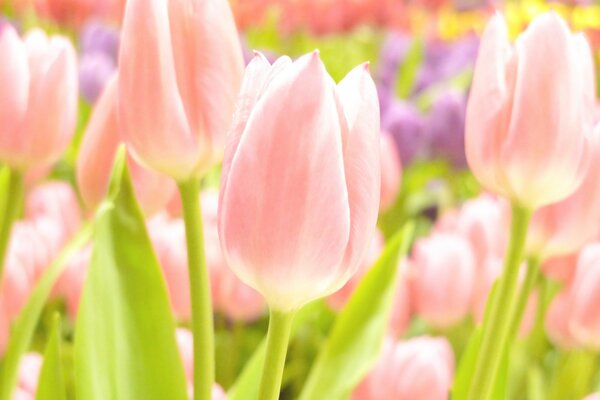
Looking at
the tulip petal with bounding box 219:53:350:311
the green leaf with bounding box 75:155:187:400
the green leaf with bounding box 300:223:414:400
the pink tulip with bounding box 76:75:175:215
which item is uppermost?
the tulip petal with bounding box 219:53:350:311

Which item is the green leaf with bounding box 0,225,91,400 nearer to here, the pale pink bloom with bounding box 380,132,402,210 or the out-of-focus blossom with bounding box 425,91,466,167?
the pale pink bloom with bounding box 380,132,402,210

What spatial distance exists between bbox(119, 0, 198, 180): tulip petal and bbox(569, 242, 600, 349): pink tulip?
9.4 inches

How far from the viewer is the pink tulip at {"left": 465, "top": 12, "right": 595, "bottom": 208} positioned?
0.34 metres

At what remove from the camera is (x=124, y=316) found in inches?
14.8

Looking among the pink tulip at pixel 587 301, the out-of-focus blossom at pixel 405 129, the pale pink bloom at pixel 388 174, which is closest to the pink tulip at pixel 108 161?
the pink tulip at pixel 587 301

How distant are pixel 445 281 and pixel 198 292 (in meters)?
0.30

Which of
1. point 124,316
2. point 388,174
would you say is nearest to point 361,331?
point 124,316

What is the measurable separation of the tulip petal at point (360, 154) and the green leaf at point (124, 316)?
0.38 ft

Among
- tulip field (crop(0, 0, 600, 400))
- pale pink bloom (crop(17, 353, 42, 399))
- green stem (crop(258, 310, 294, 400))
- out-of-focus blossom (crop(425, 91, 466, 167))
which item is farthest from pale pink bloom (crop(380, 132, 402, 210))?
green stem (crop(258, 310, 294, 400))

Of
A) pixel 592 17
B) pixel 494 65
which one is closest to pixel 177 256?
pixel 494 65

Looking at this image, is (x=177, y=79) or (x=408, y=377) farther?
(x=408, y=377)

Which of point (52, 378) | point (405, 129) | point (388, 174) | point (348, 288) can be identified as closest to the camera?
point (52, 378)

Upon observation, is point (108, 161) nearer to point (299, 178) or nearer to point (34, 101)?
point (34, 101)

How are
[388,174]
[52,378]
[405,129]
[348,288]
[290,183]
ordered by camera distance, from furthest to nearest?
1. [405,129]
2. [388,174]
3. [348,288]
4. [52,378]
5. [290,183]
